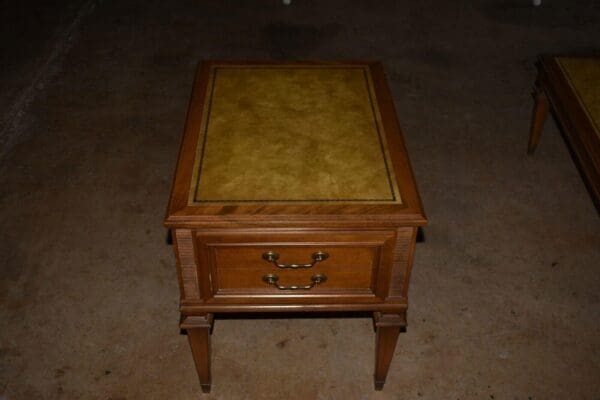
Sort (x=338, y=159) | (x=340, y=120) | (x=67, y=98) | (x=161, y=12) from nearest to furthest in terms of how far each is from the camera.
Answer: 1. (x=338, y=159)
2. (x=340, y=120)
3. (x=67, y=98)
4. (x=161, y=12)

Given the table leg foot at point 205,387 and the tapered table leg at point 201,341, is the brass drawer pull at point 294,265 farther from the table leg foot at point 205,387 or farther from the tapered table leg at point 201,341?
the table leg foot at point 205,387

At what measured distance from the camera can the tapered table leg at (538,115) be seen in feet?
10.1

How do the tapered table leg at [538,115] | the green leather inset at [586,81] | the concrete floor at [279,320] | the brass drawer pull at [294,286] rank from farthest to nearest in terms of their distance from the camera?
the tapered table leg at [538,115]
the green leather inset at [586,81]
the concrete floor at [279,320]
the brass drawer pull at [294,286]

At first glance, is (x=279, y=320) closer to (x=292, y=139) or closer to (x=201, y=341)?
(x=201, y=341)

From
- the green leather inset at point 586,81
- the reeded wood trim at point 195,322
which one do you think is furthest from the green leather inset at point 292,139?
the green leather inset at point 586,81

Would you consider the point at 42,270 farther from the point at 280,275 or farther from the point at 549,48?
the point at 549,48

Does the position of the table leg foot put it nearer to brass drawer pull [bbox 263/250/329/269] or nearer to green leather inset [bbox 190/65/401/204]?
brass drawer pull [bbox 263/250/329/269]

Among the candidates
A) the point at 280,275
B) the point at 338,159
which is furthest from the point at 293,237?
the point at 338,159

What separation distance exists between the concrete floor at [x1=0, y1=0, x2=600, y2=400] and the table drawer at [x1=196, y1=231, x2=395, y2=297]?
1.72 feet

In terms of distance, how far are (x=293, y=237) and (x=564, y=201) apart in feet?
6.28

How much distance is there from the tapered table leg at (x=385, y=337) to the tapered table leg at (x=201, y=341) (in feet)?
1.86

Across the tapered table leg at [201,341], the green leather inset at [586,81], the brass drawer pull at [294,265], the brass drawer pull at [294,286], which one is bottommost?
the tapered table leg at [201,341]

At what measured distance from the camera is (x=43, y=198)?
304 centimetres

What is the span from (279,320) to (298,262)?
0.71 m
